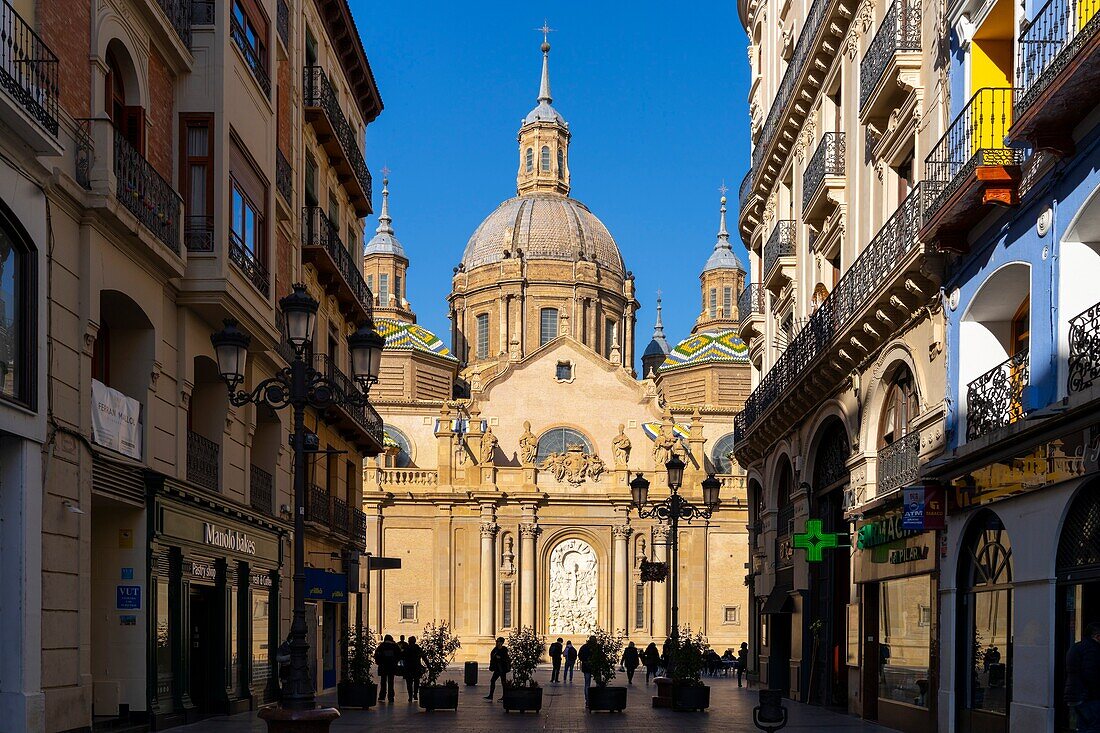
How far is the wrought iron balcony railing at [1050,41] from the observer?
14352mm

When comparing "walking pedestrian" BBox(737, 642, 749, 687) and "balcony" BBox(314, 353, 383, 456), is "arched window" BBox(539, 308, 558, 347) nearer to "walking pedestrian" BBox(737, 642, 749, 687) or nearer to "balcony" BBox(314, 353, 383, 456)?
"walking pedestrian" BBox(737, 642, 749, 687)

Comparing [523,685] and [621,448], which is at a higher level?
[621,448]

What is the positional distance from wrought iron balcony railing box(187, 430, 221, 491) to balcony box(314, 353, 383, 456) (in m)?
5.17

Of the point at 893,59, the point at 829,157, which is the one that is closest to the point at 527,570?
the point at 829,157

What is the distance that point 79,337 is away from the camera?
17.5m

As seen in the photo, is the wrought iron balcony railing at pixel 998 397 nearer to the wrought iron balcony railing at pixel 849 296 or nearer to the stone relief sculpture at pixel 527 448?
the wrought iron balcony railing at pixel 849 296

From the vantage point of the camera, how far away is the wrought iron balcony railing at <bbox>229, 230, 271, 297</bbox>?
22778 millimetres

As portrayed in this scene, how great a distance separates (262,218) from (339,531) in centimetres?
1203

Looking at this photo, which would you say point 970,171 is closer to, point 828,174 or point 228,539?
point 828,174

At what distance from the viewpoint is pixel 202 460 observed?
23.2 m

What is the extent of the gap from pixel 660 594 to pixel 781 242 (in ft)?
112

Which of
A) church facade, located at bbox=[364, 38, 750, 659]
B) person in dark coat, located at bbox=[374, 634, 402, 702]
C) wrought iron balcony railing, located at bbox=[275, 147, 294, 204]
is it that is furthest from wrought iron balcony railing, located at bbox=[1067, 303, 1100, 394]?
church facade, located at bbox=[364, 38, 750, 659]

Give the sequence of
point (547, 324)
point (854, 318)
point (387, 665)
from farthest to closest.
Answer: point (547, 324)
point (387, 665)
point (854, 318)

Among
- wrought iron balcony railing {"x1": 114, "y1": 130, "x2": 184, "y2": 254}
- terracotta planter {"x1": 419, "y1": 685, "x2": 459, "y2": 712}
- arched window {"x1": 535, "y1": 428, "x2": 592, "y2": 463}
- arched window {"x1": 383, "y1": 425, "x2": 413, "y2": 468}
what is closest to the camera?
wrought iron balcony railing {"x1": 114, "y1": 130, "x2": 184, "y2": 254}
